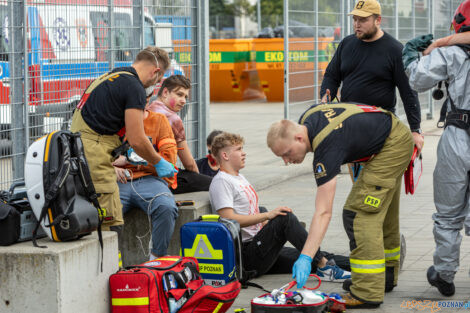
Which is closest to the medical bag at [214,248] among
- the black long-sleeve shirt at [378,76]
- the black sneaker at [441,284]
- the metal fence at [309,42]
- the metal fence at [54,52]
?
the black sneaker at [441,284]

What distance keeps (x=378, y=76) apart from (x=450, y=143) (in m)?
1.21

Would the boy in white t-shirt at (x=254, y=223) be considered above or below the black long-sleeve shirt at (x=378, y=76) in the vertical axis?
below

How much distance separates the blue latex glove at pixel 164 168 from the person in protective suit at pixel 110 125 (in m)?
0.19

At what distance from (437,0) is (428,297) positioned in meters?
14.5

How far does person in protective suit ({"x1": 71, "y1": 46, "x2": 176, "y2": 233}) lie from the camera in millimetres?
5434

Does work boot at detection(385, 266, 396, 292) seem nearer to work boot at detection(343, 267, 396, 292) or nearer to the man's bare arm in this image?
work boot at detection(343, 267, 396, 292)

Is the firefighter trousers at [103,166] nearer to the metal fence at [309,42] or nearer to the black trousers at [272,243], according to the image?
the black trousers at [272,243]

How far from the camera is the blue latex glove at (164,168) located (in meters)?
5.83

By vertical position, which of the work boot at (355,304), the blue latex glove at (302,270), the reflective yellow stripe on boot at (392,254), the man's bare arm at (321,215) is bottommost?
the work boot at (355,304)

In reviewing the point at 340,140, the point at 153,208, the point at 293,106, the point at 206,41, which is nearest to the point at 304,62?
the point at 293,106

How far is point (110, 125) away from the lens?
5.51 meters

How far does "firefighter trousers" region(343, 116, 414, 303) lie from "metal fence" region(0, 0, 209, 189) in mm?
2512

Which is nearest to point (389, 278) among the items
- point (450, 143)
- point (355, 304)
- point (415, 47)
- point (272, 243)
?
point (355, 304)

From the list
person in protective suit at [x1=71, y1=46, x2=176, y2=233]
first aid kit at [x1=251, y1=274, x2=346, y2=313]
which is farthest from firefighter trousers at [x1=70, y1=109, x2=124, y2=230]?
first aid kit at [x1=251, y1=274, x2=346, y2=313]
